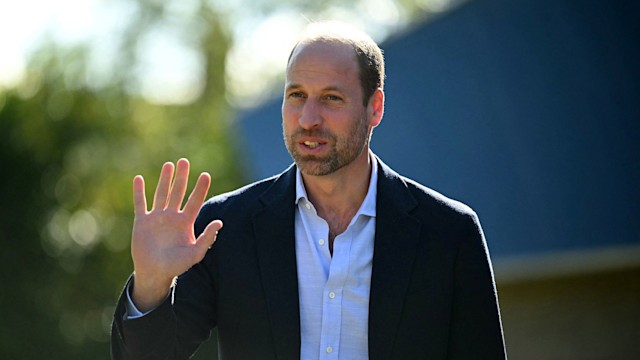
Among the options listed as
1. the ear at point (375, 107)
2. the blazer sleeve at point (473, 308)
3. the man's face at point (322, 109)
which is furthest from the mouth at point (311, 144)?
the blazer sleeve at point (473, 308)

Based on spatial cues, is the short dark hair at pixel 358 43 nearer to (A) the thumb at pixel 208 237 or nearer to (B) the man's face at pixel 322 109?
(B) the man's face at pixel 322 109

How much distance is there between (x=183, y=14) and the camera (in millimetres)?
27531

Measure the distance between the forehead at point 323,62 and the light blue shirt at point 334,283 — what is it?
0.38m

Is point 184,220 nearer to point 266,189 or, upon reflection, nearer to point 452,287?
point 266,189

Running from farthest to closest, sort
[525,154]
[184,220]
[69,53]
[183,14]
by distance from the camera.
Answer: [183,14]
[69,53]
[525,154]
[184,220]

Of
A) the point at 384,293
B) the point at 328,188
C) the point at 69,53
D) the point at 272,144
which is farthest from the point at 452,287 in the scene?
the point at 69,53

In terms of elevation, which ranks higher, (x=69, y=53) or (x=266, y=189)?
(x=69, y=53)

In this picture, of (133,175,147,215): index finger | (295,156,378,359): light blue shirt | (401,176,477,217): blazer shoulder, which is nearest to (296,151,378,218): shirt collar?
(295,156,378,359): light blue shirt

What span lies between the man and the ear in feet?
0.08

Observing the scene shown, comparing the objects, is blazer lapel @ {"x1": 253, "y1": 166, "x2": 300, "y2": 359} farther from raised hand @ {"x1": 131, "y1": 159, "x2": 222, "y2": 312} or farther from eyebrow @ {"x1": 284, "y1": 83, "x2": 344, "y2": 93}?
eyebrow @ {"x1": 284, "y1": 83, "x2": 344, "y2": 93}

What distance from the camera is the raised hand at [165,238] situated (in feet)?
10.3

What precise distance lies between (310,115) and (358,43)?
341 millimetres

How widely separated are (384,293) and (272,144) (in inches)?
348

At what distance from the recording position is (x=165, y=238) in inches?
126
